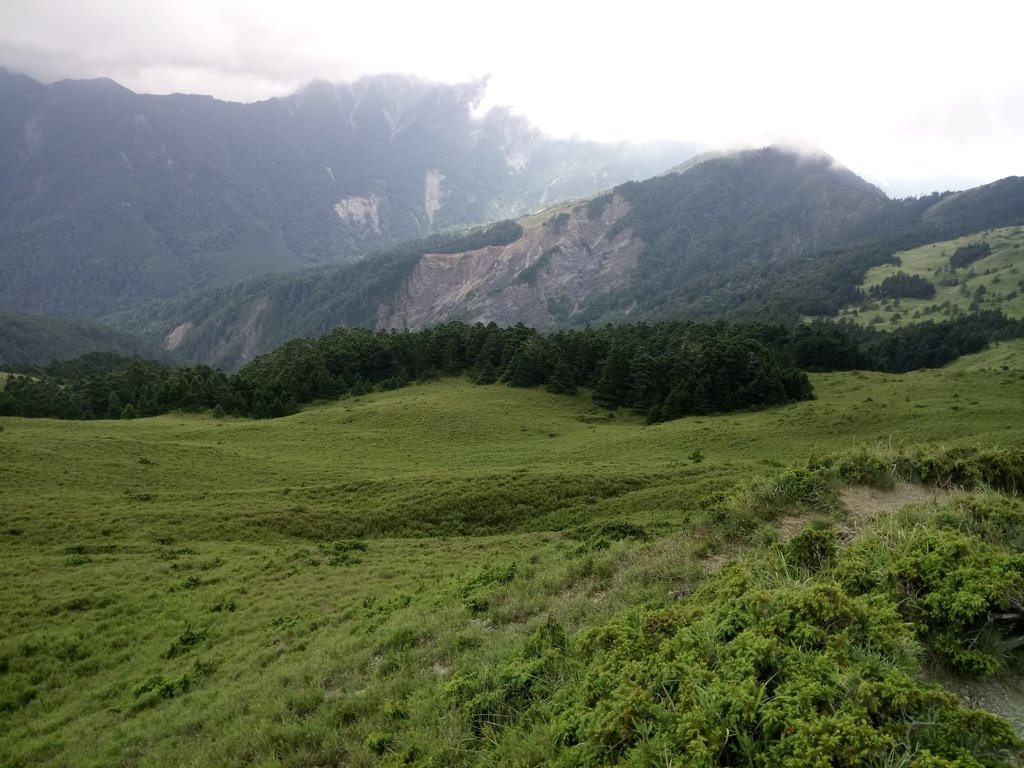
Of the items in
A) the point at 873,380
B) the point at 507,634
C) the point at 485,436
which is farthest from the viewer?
the point at 873,380

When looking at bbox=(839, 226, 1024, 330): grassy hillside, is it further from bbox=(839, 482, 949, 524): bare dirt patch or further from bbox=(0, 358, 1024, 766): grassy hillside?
bbox=(839, 482, 949, 524): bare dirt patch

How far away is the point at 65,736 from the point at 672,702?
14.3m

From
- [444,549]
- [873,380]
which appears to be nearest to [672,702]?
[444,549]

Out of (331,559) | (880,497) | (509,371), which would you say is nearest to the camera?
(880,497)

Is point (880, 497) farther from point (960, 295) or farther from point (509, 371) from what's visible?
point (960, 295)

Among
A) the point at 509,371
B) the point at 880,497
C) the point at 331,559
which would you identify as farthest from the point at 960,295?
A: the point at 331,559

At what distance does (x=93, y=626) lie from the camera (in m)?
18.0

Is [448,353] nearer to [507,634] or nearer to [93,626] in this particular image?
[93,626]

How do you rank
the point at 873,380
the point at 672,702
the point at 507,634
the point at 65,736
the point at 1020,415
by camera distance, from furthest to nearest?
the point at 873,380, the point at 1020,415, the point at 65,736, the point at 507,634, the point at 672,702

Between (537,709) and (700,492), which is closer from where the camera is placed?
(537,709)

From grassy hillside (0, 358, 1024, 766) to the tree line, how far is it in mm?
13400

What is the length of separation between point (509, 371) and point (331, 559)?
191 feet

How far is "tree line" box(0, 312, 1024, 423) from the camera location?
219 feet

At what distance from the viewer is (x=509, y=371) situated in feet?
266
